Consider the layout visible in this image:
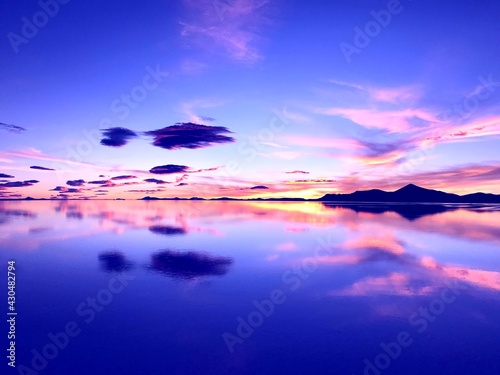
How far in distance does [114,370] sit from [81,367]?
80 centimetres

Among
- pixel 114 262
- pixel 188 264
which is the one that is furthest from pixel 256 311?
pixel 114 262

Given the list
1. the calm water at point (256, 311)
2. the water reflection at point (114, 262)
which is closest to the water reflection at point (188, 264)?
the calm water at point (256, 311)

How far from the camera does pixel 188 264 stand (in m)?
14.7

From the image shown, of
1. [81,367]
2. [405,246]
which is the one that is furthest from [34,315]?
[405,246]

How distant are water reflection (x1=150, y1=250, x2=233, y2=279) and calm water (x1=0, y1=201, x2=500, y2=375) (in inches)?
2.2

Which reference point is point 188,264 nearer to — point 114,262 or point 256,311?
point 114,262

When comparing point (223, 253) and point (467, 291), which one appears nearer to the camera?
point (467, 291)

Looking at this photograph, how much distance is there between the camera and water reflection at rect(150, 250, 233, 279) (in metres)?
13.2

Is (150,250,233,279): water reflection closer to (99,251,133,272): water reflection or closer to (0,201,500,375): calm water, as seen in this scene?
(0,201,500,375): calm water

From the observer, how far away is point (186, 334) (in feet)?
25.7

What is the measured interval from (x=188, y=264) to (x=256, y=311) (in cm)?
622

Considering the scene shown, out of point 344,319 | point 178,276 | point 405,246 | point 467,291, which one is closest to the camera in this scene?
point 344,319

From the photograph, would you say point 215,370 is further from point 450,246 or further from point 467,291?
point 450,246

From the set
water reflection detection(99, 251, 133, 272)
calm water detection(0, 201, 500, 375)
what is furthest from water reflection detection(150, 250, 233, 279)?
water reflection detection(99, 251, 133, 272)
